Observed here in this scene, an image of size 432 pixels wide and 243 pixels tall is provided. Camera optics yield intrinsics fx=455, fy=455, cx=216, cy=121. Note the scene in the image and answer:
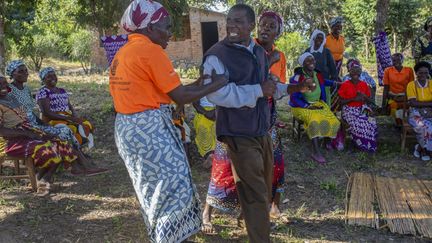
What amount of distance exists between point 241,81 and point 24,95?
11.0ft

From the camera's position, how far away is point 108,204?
14.6 ft

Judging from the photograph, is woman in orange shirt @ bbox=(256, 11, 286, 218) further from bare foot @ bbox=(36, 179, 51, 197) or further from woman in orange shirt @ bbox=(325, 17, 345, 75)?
woman in orange shirt @ bbox=(325, 17, 345, 75)

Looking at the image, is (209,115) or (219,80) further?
(209,115)

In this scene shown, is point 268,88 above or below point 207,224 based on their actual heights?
above

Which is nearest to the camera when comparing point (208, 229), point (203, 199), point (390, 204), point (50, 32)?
point (208, 229)

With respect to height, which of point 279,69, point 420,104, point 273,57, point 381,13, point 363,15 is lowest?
point 420,104

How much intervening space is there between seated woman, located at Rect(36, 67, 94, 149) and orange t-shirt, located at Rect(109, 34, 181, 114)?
303cm

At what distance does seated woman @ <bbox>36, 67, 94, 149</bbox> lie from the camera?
5348 mm

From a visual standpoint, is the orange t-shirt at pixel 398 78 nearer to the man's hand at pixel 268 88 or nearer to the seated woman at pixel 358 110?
the seated woman at pixel 358 110

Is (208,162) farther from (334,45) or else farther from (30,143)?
(334,45)

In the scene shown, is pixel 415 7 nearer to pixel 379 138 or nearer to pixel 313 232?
pixel 379 138

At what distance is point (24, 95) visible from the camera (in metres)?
5.20

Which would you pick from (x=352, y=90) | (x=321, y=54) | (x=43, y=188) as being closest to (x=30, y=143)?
(x=43, y=188)

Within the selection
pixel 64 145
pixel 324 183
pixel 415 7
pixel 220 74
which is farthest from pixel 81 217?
pixel 415 7
